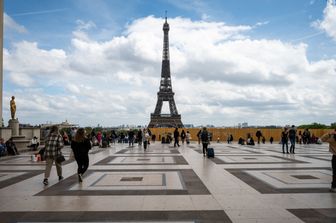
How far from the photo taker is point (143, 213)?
23.9 feet

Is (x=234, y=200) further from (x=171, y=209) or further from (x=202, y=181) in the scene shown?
(x=202, y=181)

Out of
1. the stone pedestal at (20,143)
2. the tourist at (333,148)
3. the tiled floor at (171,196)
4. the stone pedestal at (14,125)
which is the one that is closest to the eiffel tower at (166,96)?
the stone pedestal at (14,125)

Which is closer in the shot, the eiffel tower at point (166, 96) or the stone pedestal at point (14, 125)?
the stone pedestal at point (14, 125)

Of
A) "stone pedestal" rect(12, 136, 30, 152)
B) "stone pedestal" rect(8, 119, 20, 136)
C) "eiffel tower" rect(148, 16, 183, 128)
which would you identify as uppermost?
"eiffel tower" rect(148, 16, 183, 128)

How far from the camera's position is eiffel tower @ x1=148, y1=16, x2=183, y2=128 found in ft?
268

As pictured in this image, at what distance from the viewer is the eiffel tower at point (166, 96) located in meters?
81.6

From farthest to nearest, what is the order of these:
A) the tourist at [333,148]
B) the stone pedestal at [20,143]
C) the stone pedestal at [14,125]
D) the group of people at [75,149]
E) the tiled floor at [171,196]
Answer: the stone pedestal at [14,125]
the stone pedestal at [20,143]
the group of people at [75,149]
the tourist at [333,148]
the tiled floor at [171,196]

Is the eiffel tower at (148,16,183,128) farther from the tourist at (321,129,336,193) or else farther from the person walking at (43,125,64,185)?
the tourist at (321,129,336,193)

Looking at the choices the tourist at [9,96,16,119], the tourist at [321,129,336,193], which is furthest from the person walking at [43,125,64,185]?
the tourist at [9,96,16,119]

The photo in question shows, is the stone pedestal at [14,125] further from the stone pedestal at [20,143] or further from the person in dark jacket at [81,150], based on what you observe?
the person in dark jacket at [81,150]

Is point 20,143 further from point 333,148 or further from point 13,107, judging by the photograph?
point 333,148

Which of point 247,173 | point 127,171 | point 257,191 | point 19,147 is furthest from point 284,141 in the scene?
point 19,147

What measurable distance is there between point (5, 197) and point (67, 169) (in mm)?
5707

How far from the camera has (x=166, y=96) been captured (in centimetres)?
8444
